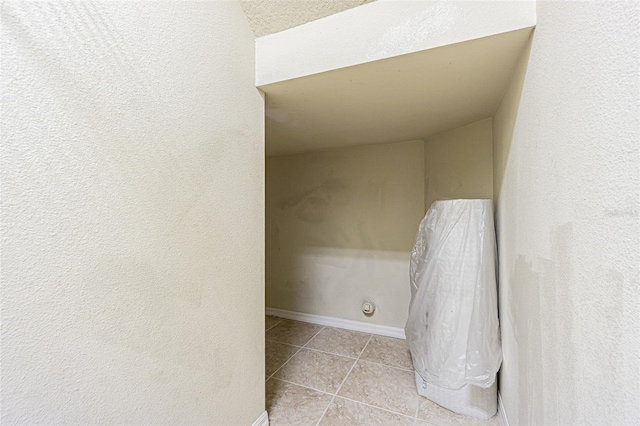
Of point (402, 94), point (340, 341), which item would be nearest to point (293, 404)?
point (340, 341)

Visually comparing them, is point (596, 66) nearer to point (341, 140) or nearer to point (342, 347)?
point (341, 140)

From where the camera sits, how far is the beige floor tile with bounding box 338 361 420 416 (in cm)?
144

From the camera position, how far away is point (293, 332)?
7.73 ft

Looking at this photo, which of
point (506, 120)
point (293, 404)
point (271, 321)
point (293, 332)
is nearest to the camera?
point (506, 120)

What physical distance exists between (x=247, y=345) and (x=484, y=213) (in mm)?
1383

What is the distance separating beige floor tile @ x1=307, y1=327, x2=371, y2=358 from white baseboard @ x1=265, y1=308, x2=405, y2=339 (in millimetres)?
55

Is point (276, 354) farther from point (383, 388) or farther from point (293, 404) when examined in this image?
point (383, 388)

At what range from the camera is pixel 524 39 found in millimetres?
862

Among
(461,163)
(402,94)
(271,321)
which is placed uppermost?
(402,94)

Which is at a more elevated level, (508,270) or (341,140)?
(341,140)

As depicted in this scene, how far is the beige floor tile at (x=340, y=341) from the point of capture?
201 cm

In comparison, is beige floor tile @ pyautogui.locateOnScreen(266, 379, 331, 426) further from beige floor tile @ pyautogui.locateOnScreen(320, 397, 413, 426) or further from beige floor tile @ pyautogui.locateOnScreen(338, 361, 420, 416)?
beige floor tile @ pyautogui.locateOnScreen(338, 361, 420, 416)

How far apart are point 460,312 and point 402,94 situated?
1195mm

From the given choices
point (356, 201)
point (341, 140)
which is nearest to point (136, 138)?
point (341, 140)
